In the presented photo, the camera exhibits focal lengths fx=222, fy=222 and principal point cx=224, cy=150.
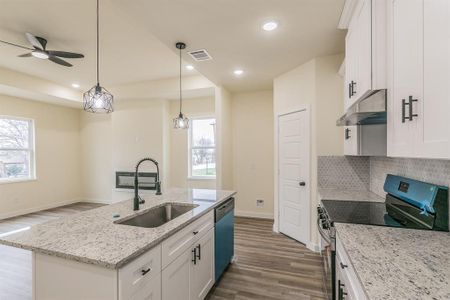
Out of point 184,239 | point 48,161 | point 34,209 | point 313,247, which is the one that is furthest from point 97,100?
point 34,209

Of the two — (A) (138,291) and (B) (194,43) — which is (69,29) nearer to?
(B) (194,43)

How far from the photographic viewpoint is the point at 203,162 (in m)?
5.40

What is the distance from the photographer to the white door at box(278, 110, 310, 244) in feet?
11.0

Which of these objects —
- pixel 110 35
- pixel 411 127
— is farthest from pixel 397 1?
pixel 110 35

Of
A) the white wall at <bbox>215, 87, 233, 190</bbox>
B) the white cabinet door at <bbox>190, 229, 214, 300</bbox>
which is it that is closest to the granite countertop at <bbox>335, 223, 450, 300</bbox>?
the white cabinet door at <bbox>190, 229, 214, 300</bbox>

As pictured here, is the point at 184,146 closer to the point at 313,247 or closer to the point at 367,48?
the point at 313,247

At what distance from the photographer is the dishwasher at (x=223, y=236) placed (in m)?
2.37

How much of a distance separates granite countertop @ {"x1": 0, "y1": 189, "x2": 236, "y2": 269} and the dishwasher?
53 centimetres

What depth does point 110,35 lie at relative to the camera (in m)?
3.07

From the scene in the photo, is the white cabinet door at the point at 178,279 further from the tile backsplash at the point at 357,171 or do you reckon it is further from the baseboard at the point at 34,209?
the baseboard at the point at 34,209

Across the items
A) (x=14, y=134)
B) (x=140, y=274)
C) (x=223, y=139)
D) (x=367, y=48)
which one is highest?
(x=367, y=48)

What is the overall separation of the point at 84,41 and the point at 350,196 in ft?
13.6

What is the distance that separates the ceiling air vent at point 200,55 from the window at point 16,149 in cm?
489

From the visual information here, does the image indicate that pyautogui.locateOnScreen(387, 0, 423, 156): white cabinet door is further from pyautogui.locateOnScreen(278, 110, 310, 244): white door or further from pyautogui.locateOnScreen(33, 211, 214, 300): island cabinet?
pyautogui.locateOnScreen(278, 110, 310, 244): white door
